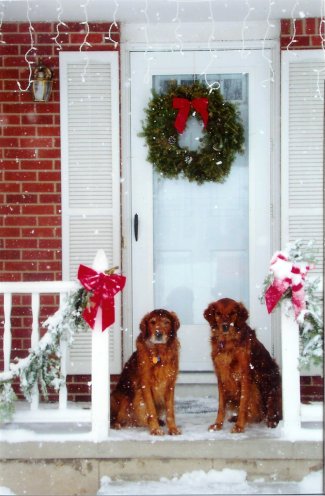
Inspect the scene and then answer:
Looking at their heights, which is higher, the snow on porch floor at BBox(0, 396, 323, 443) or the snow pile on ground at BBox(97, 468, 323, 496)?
the snow on porch floor at BBox(0, 396, 323, 443)

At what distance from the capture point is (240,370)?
457 cm

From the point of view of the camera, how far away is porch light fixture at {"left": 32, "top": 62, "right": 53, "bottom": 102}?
5.47 metres

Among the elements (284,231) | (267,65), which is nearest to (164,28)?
(267,65)

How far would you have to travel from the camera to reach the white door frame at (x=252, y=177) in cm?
Answer: 565

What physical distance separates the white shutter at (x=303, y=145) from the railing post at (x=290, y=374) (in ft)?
3.83

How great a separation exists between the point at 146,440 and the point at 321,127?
2.49m

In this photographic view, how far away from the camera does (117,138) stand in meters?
5.61

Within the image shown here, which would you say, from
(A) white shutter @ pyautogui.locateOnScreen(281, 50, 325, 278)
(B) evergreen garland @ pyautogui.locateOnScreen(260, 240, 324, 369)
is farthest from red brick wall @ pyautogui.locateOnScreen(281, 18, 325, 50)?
(B) evergreen garland @ pyautogui.locateOnScreen(260, 240, 324, 369)

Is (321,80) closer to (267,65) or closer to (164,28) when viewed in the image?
(267,65)

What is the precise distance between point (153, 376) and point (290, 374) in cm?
78

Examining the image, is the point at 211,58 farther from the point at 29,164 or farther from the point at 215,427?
the point at 215,427

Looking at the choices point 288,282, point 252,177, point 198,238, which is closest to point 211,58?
point 252,177

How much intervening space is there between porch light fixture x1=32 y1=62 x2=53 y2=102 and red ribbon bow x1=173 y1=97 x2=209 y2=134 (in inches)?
34.7

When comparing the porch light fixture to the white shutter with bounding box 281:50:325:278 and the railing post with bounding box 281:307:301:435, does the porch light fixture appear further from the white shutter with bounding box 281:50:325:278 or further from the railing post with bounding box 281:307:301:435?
the railing post with bounding box 281:307:301:435
